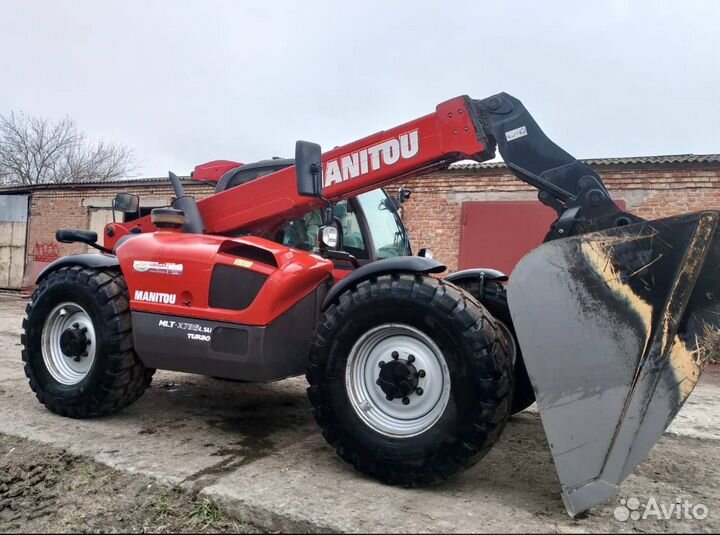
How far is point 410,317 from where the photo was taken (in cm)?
284

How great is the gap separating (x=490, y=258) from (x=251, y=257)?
26.3 feet

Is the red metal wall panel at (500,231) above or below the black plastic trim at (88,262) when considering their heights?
above

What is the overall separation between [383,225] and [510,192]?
6.72m

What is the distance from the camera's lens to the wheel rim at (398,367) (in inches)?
111

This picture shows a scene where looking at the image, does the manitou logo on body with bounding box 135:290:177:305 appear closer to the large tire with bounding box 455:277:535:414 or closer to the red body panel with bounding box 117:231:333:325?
the red body panel with bounding box 117:231:333:325

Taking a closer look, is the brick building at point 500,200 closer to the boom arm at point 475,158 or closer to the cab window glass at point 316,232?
the cab window glass at point 316,232

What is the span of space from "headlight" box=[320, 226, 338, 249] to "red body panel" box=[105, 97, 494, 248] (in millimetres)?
260

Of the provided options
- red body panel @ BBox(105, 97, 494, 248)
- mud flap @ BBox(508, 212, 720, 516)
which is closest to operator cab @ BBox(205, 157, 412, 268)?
red body panel @ BBox(105, 97, 494, 248)

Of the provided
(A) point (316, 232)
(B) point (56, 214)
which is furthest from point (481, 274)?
(B) point (56, 214)

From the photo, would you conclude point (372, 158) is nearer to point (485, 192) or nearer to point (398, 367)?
point (398, 367)

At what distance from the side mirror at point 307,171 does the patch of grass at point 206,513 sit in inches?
77.8

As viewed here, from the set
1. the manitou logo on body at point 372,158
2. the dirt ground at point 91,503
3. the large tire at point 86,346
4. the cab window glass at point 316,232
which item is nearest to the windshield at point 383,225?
the cab window glass at point 316,232

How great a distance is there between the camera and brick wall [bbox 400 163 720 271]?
9.55 metres

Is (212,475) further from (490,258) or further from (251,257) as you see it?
(490,258)
